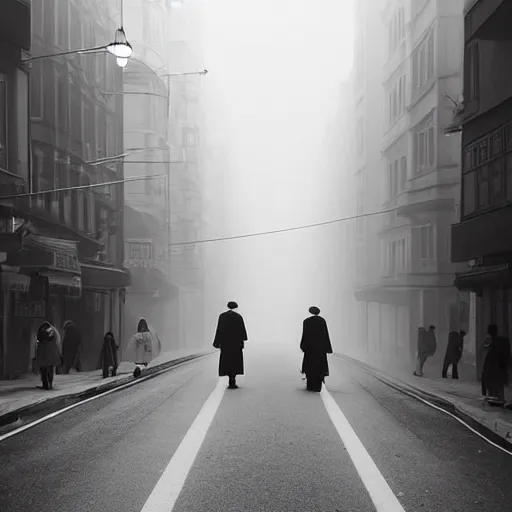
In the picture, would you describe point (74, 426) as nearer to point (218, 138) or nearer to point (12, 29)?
point (12, 29)

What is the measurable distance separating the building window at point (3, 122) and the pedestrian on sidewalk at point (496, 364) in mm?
13338

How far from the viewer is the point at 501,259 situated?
23.5m

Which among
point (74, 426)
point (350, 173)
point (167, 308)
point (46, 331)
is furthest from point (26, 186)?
point (350, 173)

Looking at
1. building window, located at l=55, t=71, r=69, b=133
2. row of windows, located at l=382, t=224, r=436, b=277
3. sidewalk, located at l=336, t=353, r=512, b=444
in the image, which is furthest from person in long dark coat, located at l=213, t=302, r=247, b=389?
row of windows, located at l=382, t=224, r=436, b=277

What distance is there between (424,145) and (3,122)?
2053 centimetres

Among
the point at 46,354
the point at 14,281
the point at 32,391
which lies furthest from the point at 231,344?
the point at 14,281

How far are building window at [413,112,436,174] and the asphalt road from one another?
22.6 m

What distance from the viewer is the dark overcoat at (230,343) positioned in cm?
1739

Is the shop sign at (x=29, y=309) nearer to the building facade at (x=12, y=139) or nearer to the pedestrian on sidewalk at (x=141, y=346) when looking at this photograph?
the building facade at (x=12, y=139)

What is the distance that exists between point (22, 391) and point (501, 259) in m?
13.8

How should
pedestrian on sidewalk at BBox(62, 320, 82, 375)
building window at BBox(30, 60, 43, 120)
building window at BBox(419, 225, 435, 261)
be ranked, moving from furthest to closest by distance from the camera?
building window at BBox(419, 225, 435, 261) → building window at BBox(30, 60, 43, 120) → pedestrian on sidewalk at BBox(62, 320, 82, 375)

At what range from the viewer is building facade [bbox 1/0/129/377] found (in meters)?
23.8

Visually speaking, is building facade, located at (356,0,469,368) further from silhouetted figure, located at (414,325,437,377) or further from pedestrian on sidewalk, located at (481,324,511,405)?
pedestrian on sidewalk, located at (481,324,511,405)

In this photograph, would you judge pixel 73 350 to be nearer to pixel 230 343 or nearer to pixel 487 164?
pixel 230 343
